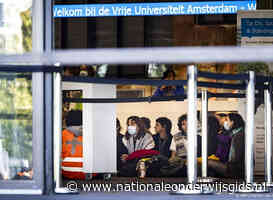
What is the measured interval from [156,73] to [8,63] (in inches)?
169

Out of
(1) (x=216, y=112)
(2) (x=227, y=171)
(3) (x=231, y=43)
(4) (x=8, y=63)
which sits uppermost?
(3) (x=231, y=43)

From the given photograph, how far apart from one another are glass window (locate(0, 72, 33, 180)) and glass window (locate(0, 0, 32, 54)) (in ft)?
0.50

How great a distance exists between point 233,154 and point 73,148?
1.52m

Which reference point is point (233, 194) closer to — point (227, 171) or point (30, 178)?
point (30, 178)

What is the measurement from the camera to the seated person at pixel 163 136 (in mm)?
4969

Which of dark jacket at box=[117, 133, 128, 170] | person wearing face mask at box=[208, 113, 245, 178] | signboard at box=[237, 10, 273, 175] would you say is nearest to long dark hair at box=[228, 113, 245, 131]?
person wearing face mask at box=[208, 113, 245, 178]

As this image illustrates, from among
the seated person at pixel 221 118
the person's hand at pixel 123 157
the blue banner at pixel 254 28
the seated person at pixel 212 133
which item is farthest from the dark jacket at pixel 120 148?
the blue banner at pixel 254 28

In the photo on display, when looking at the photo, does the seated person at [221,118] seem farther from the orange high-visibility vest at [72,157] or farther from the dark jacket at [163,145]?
the orange high-visibility vest at [72,157]

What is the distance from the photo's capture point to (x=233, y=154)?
4941mm

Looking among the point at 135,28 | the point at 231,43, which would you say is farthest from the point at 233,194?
the point at 135,28

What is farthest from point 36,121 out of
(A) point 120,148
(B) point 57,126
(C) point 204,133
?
(A) point 120,148

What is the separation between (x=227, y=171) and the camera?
4801 mm

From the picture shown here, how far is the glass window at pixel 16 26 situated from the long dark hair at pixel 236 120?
8.96ft

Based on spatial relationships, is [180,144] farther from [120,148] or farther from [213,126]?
[120,148]
